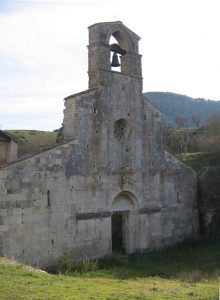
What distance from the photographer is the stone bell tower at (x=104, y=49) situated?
18.1 meters

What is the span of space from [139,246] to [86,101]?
698cm

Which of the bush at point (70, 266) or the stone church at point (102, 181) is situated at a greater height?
the stone church at point (102, 181)

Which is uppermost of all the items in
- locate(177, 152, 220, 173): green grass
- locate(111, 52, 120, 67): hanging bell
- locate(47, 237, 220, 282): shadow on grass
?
locate(111, 52, 120, 67): hanging bell

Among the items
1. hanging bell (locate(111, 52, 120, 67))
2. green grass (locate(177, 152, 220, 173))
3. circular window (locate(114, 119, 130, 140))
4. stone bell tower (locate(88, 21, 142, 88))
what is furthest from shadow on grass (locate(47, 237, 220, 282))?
green grass (locate(177, 152, 220, 173))

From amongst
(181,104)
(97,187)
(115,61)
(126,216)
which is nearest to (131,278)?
(97,187)

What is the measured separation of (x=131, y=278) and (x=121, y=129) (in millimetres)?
7242

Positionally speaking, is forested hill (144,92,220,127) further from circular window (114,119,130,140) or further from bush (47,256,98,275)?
bush (47,256,98,275)

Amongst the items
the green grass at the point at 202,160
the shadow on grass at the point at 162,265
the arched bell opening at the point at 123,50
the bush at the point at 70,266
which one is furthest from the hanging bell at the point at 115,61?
the green grass at the point at 202,160

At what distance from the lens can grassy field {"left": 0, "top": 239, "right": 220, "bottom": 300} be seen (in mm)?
9648

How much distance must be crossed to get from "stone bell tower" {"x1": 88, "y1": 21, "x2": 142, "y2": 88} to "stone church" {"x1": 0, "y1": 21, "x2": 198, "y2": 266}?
42 mm

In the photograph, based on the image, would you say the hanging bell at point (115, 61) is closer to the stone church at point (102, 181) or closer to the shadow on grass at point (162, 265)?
the stone church at point (102, 181)

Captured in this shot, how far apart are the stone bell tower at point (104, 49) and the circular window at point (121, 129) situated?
6.51 ft

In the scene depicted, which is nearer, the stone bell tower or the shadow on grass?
the shadow on grass

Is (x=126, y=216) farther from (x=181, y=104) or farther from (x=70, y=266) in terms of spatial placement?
(x=181, y=104)
